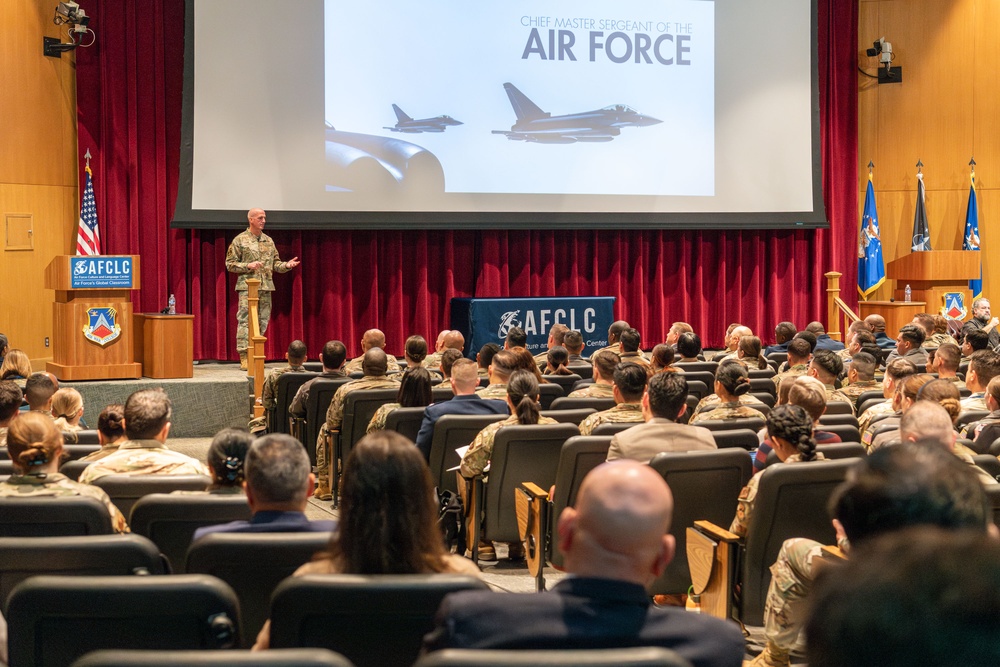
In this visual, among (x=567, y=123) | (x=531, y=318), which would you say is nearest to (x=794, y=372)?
(x=531, y=318)

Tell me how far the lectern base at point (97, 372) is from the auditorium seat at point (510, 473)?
4722 mm

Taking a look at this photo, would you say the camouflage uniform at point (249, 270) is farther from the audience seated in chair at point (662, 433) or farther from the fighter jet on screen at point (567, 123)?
the audience seated in chair at point (662, 433)

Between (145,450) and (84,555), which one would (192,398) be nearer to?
(145,450)

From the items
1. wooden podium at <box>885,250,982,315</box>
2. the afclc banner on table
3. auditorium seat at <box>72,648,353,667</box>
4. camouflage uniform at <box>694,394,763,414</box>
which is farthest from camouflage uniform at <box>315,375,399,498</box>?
wooden podium at <box>885,250,982,315</box>

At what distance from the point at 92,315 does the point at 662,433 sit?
5.87 m

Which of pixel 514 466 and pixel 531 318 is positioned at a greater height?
pixel 531 318

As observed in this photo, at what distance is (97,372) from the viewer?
870 centimetres

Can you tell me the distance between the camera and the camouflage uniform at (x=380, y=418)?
579cm

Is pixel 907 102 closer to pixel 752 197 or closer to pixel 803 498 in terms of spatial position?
pixel 752 197

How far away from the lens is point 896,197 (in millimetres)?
13844

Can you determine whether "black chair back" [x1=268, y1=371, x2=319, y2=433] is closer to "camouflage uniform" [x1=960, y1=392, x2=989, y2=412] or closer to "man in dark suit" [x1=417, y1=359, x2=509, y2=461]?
"man in dark suit" [x1=417, y1=359, x2=509, y2=461]

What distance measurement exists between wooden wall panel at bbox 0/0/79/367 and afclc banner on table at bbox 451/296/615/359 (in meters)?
4.13

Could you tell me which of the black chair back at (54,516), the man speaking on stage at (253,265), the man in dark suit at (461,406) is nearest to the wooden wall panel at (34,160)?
the man speaking on stage at (253,265)

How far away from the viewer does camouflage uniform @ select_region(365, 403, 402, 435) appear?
5789mm
